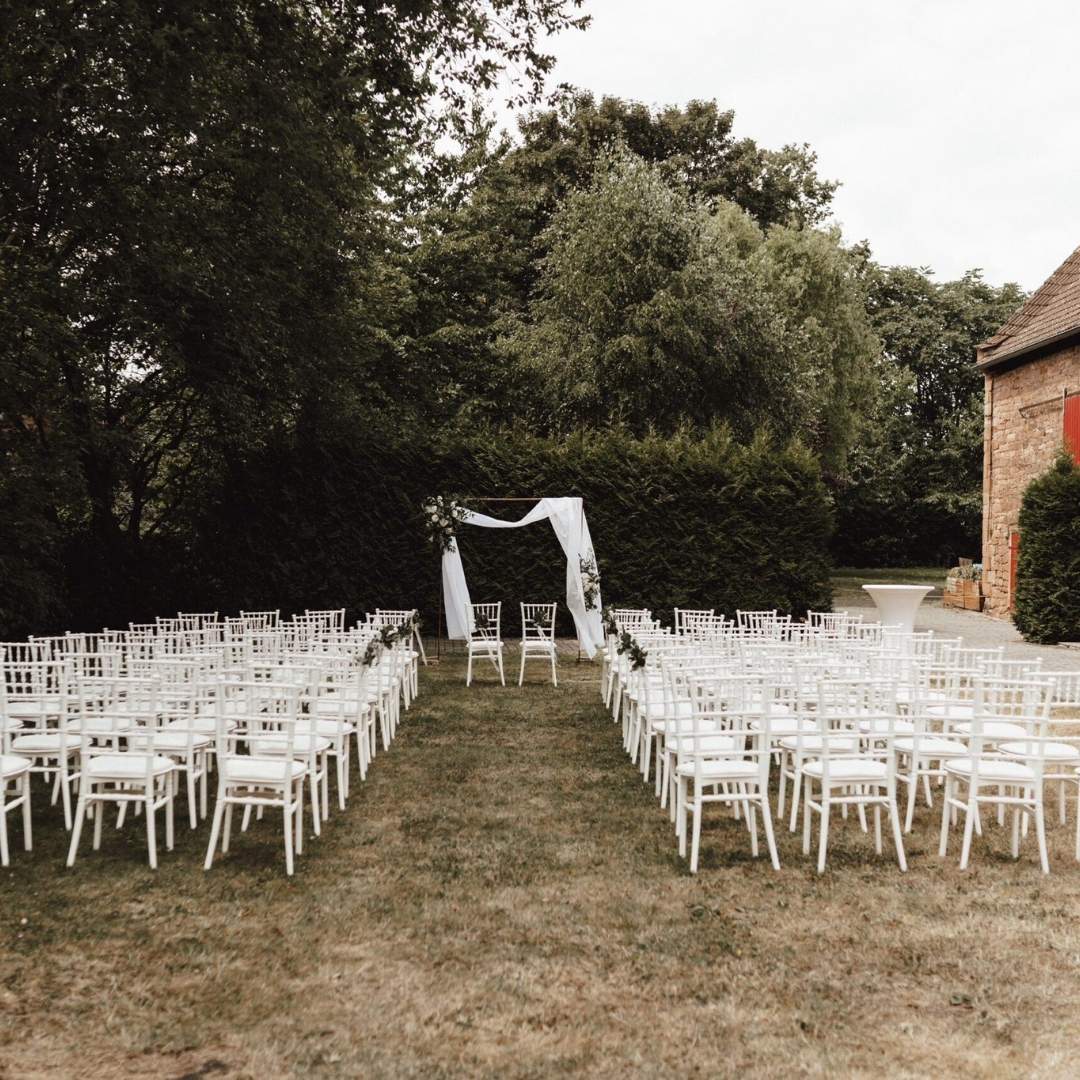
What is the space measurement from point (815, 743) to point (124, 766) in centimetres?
364

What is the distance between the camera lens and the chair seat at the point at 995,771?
5.18 metres

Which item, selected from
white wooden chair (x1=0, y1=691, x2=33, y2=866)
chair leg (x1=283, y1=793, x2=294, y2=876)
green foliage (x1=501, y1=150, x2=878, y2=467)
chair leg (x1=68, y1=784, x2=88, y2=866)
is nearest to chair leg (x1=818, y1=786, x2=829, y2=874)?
chair leg (x1=283, y1=793, x2=294, y2=876)

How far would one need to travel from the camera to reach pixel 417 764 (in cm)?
758

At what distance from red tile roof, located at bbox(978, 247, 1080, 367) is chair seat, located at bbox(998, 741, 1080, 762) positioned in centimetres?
1589

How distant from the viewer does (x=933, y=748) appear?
5988 millimetres

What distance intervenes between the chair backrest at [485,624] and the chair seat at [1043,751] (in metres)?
6.92

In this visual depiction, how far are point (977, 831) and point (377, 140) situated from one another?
7773mm

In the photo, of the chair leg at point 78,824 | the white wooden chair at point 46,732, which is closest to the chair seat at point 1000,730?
the chair leg at point 78,824

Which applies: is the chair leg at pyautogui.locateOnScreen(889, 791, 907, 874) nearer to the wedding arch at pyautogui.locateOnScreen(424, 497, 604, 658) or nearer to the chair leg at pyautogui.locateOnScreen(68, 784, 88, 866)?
the chair leg at pyautogui.locateOnScreen(68, 784, 88, 866)

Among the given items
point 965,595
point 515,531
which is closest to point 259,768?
point 515,531

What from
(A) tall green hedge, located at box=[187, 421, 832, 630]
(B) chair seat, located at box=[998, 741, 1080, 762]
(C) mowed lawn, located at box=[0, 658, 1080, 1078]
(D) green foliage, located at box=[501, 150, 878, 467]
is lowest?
(C) mowed lawn, located at box=[0, 658, 1080, 1078]

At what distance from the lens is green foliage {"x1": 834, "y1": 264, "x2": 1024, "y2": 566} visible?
115 feet

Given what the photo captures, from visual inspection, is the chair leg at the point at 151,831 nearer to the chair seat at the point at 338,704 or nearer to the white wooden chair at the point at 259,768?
the white wooden chair at the point at 259,768

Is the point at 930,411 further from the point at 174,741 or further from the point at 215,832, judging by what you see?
the point at 215,832
